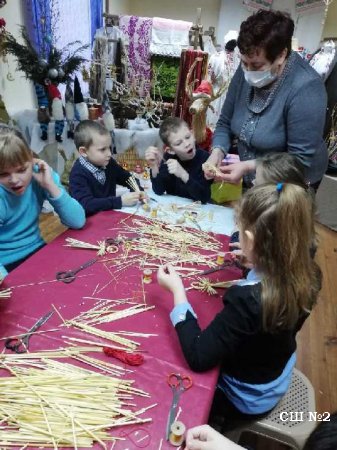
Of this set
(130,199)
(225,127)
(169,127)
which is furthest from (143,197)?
(225,127)

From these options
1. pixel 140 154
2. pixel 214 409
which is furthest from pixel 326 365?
pixel 140 154

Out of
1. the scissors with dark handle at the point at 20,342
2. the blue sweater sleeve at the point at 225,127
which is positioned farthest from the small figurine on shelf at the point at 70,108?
the scissors with dark handle at the point at 20,342

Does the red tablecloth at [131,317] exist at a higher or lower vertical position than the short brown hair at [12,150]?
A: lower

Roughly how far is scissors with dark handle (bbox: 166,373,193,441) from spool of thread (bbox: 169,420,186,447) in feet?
0.13

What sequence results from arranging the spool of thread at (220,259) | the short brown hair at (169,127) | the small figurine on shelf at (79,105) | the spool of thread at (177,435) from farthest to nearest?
the small figurine on shelf at (79,105) < the short brown hair at (169,127) < the spool of thread at (220,259) < the spool of thread at (177,435)

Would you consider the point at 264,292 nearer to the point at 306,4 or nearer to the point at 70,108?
the point at 70,108

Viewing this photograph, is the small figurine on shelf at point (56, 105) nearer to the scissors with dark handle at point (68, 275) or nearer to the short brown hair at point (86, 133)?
the short brown hair at point (86, 133)

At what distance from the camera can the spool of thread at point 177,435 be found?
0.87 m

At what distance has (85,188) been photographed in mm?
2240

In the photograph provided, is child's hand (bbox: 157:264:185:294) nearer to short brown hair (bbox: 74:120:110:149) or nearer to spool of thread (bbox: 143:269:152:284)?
spool of thread (bbox: 143:269:152:284)

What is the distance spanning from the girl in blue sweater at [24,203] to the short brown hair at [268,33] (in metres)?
1.21

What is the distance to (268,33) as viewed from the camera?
5.65 feet

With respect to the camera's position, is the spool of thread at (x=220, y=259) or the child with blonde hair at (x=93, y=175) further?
the child with blonde hair at (x=93, y=175)

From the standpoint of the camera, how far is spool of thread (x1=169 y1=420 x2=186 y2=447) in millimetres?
872
